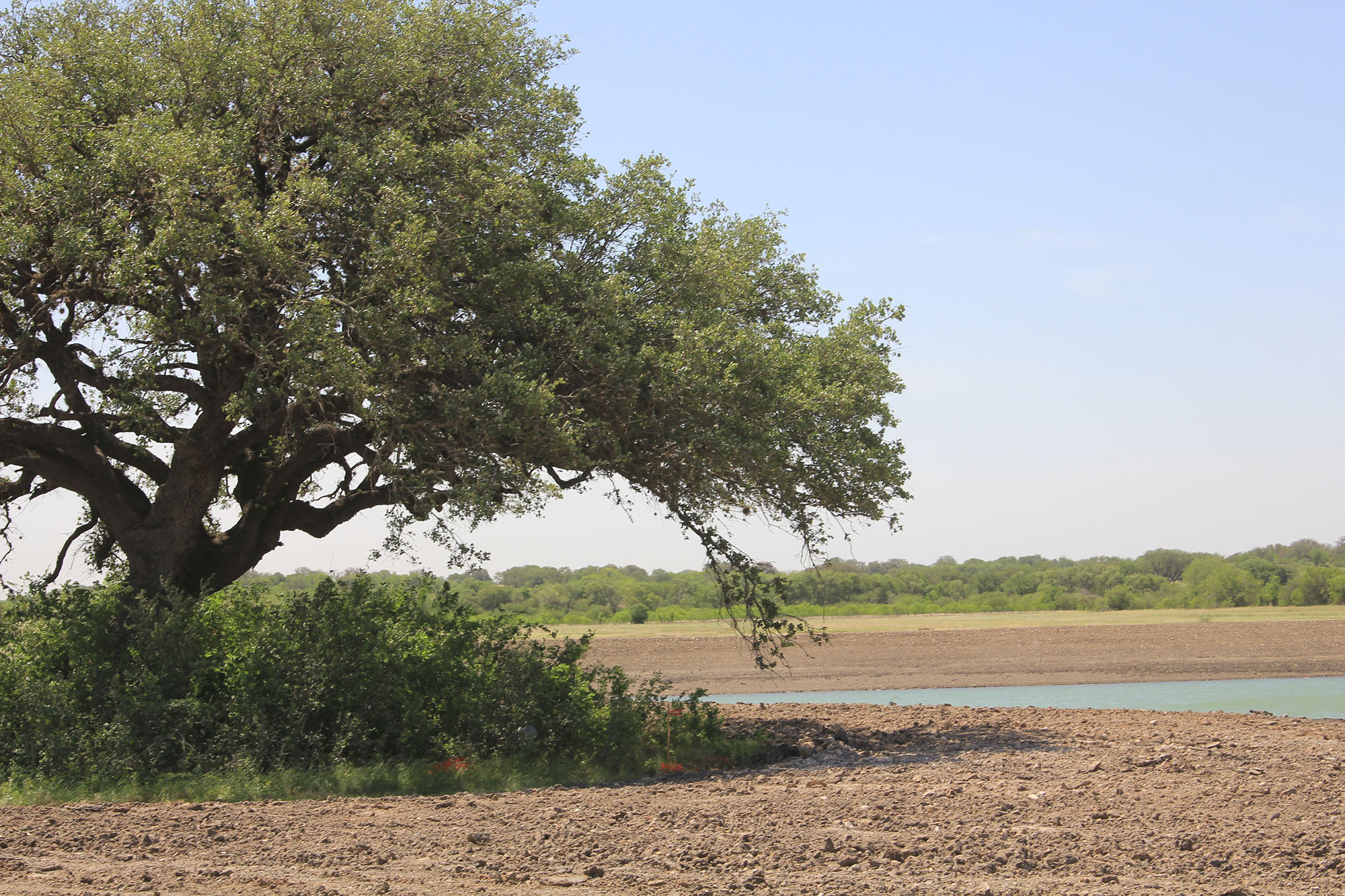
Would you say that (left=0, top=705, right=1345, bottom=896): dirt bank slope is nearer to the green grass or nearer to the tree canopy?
the green grass

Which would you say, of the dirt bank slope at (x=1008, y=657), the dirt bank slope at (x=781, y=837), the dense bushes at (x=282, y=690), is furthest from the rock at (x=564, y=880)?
the dirt bank slope at (x=1008, y=657)

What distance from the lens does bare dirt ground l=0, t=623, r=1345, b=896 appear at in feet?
21.4

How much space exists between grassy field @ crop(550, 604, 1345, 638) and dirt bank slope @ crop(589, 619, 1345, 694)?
103 inches

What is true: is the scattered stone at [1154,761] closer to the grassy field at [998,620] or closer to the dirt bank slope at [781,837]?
the dirt bank slope at [781,837]

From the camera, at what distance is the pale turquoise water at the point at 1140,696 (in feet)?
77.5

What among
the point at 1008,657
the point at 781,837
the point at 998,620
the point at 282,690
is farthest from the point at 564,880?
the point at 998,620

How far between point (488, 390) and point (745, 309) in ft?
14.5

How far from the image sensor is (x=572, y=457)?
1141cm

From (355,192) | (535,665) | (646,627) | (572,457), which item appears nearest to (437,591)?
(535,665)

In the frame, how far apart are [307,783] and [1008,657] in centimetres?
2853

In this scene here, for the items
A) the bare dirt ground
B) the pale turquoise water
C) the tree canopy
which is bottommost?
the pale turquoise water

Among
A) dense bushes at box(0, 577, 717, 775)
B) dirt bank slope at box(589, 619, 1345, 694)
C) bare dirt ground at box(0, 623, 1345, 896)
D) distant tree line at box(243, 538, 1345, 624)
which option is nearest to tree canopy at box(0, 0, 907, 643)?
dense bushes at box(0, 577, 717, 775)

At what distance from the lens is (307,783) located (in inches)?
401

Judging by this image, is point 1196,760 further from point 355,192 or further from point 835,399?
point 355,192
